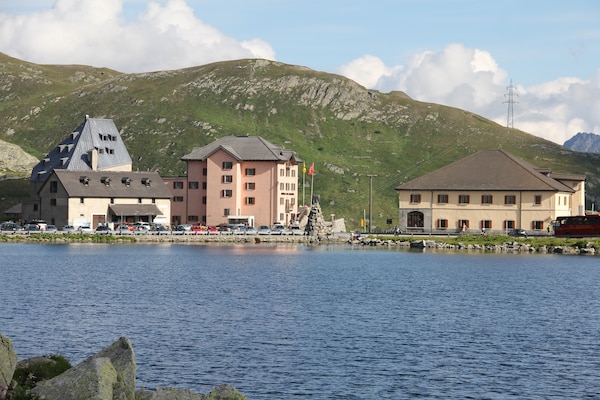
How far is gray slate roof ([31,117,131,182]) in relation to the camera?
176 m

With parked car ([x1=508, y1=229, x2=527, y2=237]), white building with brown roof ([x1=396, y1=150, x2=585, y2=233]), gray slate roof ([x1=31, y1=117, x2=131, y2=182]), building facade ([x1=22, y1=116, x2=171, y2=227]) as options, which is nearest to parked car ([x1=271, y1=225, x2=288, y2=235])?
building facade ([x1=22, y1=116, x2=171, y2=227])

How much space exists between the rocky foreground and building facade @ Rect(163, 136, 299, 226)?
142 metres

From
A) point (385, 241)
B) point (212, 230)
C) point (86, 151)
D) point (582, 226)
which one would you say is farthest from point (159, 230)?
point (582, 226)

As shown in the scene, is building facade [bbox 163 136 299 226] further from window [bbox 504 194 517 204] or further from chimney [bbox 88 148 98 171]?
window [bbox 504 194 517 204]

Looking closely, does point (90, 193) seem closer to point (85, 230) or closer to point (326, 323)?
point (85, 230)

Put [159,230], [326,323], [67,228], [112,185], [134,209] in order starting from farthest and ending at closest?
[112,185] → [134,209] → [159,230] → [67,228] → [326,323]

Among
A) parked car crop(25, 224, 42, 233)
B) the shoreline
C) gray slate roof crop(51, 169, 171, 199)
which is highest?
gray slate roof crop(51, 169, 171, 199)

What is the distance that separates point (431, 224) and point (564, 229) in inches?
855

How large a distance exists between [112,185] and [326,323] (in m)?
108

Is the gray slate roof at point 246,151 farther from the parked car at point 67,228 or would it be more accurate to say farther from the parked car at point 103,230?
the parked car at point 67,228

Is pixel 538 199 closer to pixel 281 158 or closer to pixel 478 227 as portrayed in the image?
pixel 478 227

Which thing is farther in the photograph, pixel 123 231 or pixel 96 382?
pixel 123 231

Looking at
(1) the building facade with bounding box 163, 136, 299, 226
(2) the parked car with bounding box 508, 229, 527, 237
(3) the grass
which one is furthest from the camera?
(1) the building facade with bounding box 163, 136, 299, 226

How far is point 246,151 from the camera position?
176750 mm
